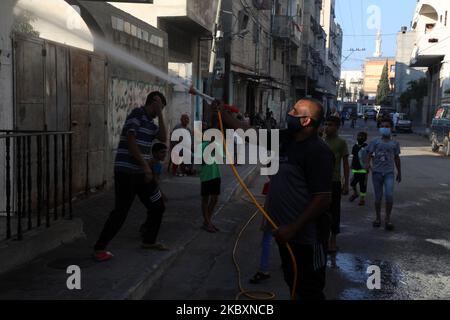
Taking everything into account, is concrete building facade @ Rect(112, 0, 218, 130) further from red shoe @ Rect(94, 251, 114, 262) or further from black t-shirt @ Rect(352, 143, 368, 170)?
red shoe @ Rect(94, 251, 114, 262)

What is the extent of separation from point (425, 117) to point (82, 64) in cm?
4738

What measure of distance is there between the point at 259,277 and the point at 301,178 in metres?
2.22

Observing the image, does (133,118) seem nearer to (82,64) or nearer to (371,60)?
(82,64)

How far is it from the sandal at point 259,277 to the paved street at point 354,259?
0.07 meters

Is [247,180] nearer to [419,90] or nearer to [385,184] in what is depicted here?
[385,184]

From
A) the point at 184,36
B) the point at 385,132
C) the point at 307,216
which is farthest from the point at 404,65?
the point at 307,216

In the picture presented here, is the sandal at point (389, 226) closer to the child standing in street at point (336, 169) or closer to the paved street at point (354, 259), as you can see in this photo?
the paved street at point (354, 259)

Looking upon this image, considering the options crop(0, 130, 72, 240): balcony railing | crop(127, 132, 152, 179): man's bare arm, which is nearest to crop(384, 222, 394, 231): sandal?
crop(127, 132, 152, 179): man's bare arm

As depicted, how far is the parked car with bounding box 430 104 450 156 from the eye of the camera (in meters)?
22.2

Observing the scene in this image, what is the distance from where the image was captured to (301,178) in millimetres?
3543

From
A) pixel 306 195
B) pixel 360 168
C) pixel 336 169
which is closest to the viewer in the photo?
pixel 306 195

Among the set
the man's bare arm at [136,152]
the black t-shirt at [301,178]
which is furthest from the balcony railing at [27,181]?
the black t-shirt at [301,178]

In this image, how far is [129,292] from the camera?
4.64m
